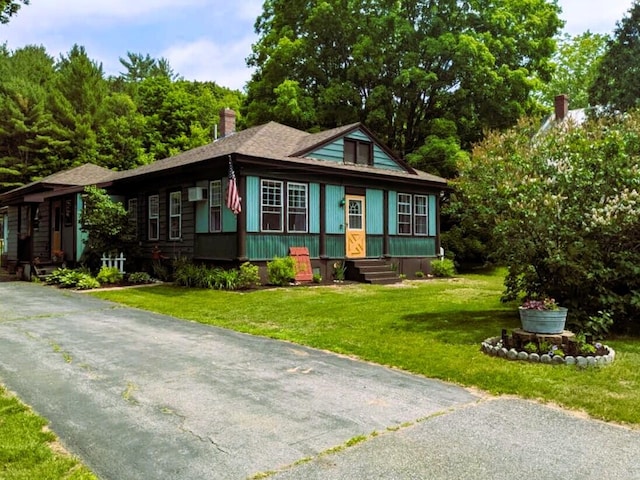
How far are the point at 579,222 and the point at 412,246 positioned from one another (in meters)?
10.8

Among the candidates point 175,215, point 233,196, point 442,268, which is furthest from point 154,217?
point 442,268

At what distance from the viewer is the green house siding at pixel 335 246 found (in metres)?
15.1

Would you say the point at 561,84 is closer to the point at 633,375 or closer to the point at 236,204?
the point at 236,204

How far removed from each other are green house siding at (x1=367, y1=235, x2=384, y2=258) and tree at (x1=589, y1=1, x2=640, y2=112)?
16341 millimetres

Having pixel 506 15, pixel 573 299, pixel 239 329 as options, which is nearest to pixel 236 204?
pixel 239 329

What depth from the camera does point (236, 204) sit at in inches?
495

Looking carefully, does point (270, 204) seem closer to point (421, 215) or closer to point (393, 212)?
point (393, 212)

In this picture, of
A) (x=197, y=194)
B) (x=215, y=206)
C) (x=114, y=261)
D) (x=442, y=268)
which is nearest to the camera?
(x=215, y=206)

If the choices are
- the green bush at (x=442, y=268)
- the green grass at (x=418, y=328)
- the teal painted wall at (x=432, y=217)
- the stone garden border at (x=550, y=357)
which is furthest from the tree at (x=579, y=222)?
the teal painted wall at (x=432, y=217)

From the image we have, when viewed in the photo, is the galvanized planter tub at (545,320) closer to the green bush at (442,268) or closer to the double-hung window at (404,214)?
the double-hung window at (404,214)

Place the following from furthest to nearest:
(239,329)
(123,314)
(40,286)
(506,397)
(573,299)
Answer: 1. (40,286)
2. (123,314)
3. (239,329)
4. (573,299)
5. (506,397)

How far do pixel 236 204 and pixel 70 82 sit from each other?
31.4 meters

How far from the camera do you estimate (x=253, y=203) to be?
1347 cm

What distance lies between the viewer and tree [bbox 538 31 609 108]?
40.9 metres
